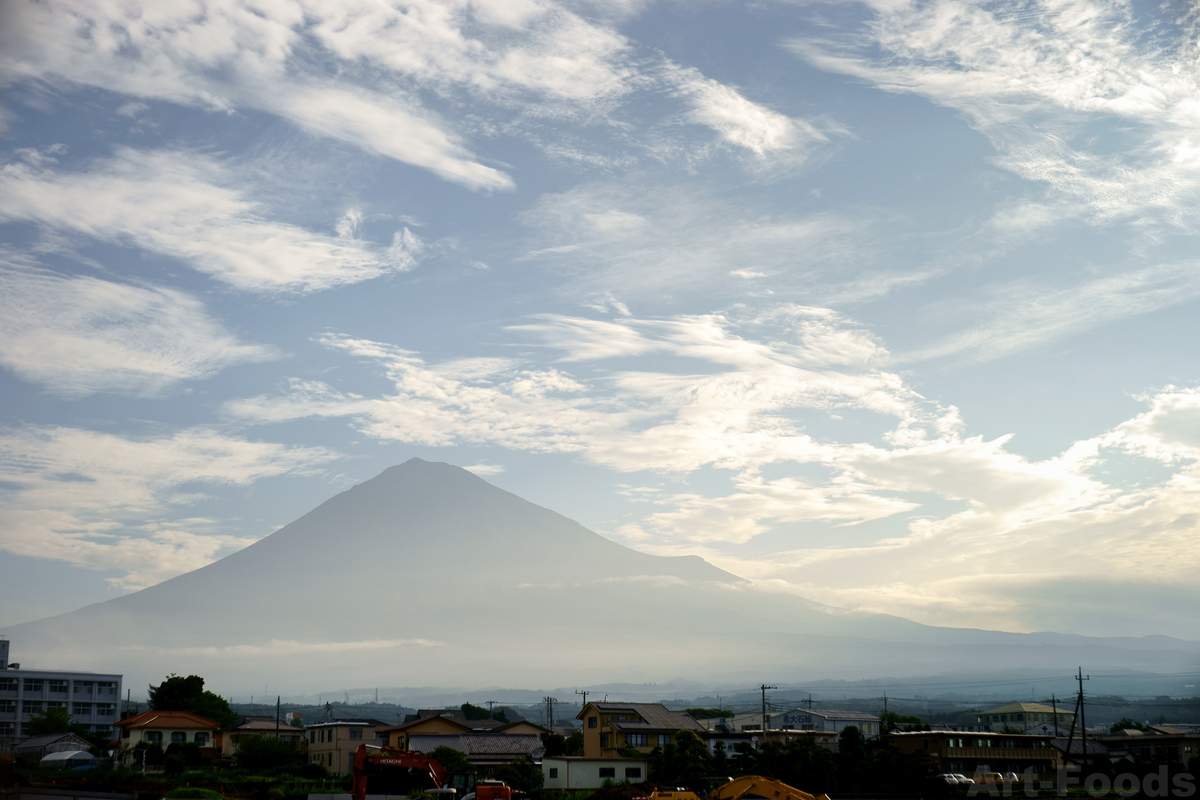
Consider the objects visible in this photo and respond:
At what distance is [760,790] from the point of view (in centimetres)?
3259

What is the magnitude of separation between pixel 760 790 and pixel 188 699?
82913mm

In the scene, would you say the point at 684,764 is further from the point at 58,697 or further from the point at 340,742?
the point at 58,697

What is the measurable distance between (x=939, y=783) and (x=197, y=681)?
7940 cm

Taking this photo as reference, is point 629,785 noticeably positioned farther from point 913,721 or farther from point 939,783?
point 913,721

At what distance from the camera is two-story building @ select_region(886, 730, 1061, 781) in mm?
59531

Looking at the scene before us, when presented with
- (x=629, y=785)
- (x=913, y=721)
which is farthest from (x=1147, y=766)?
(x=913, y=721)

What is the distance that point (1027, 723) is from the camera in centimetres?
13762

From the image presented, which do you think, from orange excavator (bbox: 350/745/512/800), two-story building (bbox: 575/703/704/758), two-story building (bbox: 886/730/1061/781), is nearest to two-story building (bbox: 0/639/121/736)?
two-story building (bbox: 575/703/704/758)

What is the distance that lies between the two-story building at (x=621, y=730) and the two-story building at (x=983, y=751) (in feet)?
45.9

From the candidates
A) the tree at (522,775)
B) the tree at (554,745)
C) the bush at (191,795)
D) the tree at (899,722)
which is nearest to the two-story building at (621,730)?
the tree at (522,775)

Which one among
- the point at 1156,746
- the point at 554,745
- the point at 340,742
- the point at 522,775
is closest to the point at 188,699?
the point at 340,742

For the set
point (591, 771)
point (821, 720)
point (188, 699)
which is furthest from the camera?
point (821, 720)

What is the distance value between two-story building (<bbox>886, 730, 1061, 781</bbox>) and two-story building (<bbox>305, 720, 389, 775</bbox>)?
36.3 m

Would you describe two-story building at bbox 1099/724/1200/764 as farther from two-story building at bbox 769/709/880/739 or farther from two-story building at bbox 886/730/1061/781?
two-story building at bbox 769/709/880/739
